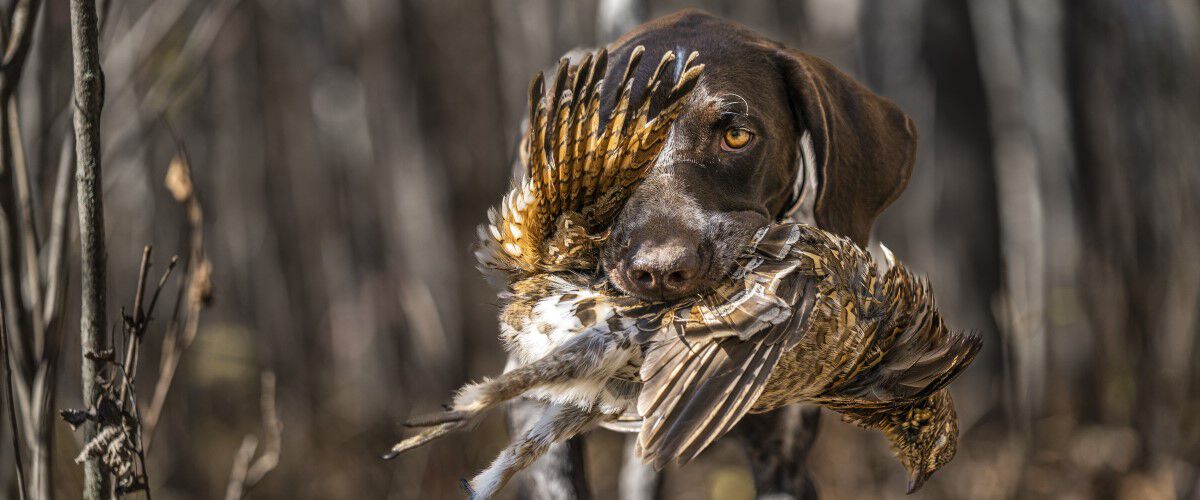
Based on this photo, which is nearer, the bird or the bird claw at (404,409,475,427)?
the bird claw at (404,409,475,427)

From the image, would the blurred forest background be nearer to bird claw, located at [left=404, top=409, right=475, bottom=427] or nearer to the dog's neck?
the dog's neck

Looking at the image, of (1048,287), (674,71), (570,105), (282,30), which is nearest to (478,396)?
(570,105)

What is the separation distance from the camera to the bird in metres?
1.72

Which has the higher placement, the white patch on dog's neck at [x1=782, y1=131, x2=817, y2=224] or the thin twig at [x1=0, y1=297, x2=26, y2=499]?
the white patch on dog's neck at [x1=782, y1=131, x2=817, y2=224]

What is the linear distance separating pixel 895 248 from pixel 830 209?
4.18 meters

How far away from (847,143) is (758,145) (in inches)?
9.8

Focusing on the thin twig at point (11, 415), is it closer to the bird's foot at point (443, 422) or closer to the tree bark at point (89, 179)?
the tree bark at point (89, 179)

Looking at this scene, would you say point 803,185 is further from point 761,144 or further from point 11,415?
point 11,415

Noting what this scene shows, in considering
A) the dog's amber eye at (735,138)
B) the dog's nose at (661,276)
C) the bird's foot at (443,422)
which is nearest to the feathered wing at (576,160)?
the dog's nose at (661,276)

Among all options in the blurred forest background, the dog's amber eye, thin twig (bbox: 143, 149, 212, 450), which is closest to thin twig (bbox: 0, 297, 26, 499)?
thin twig (bbox: 143, 149, 212, 450)

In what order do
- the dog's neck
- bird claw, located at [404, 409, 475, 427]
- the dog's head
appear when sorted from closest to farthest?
bird claw, located at [404, 409, 475, 427]
the dog's head
the dog's neck

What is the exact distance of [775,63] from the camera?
286cm

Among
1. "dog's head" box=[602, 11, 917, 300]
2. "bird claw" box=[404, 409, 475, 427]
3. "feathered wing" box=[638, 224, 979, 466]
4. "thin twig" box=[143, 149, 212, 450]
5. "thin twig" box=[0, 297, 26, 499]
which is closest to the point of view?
"bird claw" box=[404, 409, 475, 427]

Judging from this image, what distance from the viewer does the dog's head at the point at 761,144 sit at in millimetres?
2379
